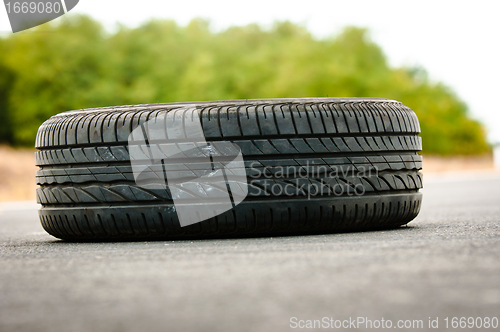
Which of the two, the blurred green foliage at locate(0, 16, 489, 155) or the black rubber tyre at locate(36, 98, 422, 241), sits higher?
the blurred green foliage at locate(0, 16, 489, 155)

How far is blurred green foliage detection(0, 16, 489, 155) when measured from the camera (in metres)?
38.9

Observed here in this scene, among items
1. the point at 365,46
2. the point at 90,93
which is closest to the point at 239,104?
the point at 90,93

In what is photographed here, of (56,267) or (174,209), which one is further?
(174,209)

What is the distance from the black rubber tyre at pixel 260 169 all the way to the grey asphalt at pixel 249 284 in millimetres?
373

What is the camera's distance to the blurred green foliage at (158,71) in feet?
128

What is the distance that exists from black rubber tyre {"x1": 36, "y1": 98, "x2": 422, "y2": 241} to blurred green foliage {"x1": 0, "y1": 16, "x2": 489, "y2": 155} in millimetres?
31138

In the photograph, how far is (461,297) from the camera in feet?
5.10

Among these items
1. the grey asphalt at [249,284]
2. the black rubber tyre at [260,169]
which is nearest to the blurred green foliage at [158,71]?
the black rubber tyre at [260,169]

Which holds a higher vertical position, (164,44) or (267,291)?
(164,44)

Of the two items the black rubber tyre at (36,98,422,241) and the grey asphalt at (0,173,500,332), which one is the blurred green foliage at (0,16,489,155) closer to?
the black rubber tyre at (36,98,422,241)

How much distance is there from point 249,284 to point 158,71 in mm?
43338

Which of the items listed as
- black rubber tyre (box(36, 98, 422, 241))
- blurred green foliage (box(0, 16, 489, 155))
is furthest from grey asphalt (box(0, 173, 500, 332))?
blurred green foliage (box(0, 16, 489, 155))

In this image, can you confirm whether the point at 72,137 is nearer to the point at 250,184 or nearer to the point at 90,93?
the point at 250,184

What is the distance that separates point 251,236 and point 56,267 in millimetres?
1221
